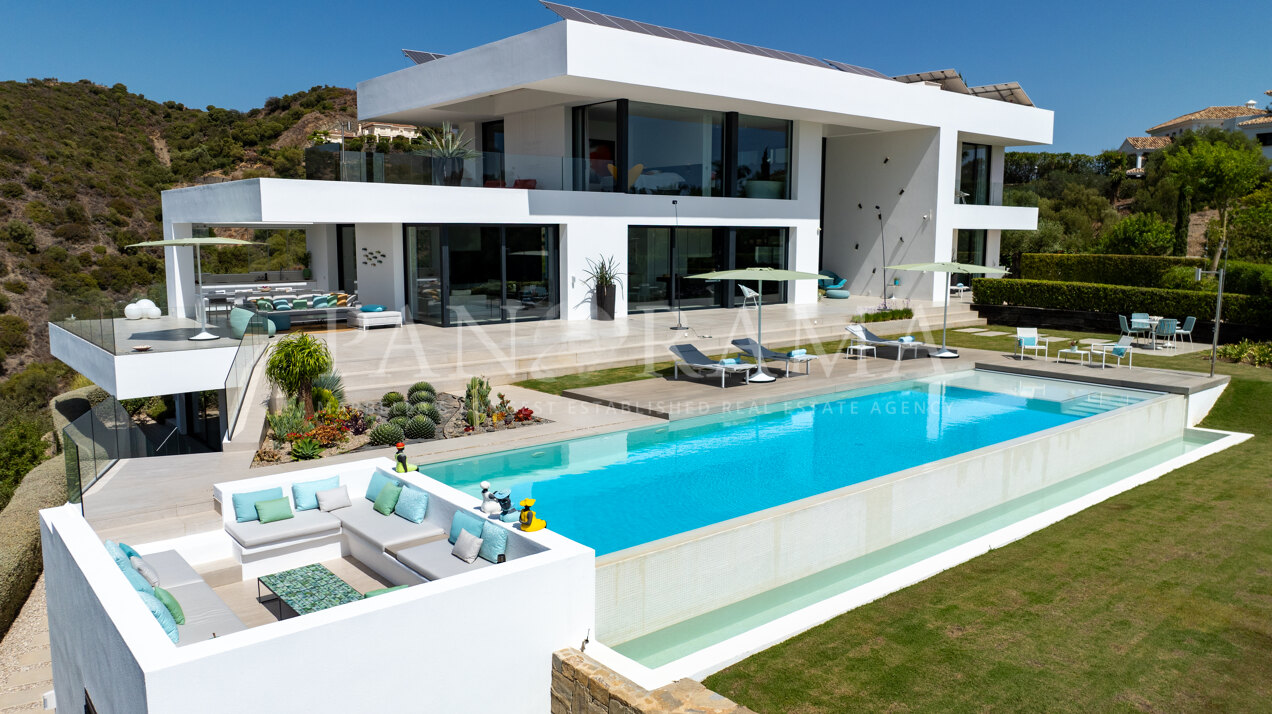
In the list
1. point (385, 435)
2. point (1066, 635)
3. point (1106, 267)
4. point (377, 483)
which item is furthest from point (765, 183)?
point (1066, 635)

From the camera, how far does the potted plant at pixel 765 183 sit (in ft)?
79.4

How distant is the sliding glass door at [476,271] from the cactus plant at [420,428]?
26.0 feet

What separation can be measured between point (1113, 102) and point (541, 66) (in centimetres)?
5082

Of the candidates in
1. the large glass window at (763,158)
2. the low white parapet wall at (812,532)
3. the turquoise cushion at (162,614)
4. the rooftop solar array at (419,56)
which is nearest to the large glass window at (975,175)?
the large glass window at (763,158)

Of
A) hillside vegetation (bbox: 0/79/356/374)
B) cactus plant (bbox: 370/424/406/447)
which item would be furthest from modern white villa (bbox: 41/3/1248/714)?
hillside vegetation (bbox: 0/79/356/374)

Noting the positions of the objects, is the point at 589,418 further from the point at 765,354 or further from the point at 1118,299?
the point at 1118,299

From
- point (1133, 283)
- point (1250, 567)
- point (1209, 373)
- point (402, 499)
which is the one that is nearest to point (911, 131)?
point (1133, 283)

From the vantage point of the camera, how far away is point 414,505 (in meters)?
8.02

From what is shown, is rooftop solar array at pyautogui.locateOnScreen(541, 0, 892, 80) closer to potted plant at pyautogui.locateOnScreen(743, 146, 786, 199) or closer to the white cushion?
potted plant at pyautogui.locateOnScreen(743, 146, 786, 199)

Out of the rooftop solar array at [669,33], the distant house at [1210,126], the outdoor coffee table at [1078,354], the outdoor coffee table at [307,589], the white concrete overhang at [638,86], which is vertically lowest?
the outdoor coffee table at [307,589]

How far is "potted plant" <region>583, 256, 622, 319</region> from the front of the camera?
69.7ft

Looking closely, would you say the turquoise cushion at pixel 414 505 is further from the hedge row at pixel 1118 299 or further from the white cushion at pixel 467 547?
the hedge row at pixel 1118 299

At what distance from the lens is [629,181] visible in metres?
21.7

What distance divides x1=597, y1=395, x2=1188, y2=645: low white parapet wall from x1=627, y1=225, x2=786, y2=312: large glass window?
466 inches
